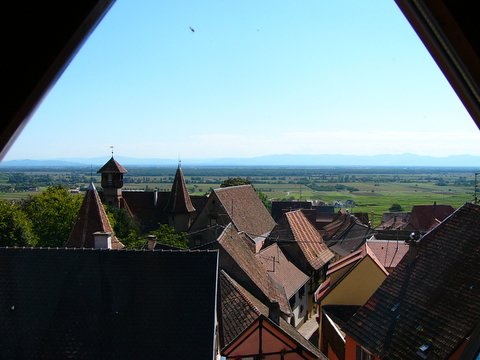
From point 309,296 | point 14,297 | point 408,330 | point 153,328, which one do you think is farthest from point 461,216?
point 309,296

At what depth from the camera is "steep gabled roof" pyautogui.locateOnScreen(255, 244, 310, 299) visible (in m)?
24.0

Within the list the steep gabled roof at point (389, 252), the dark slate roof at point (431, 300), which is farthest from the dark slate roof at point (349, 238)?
the dark slate roof at point (431, 300)

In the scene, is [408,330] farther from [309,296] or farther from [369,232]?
[369,232]

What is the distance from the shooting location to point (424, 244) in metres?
12.5

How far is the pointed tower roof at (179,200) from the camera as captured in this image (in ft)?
133

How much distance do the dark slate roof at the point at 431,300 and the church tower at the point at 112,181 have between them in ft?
109

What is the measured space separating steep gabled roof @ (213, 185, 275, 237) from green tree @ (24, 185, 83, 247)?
11.3 metres

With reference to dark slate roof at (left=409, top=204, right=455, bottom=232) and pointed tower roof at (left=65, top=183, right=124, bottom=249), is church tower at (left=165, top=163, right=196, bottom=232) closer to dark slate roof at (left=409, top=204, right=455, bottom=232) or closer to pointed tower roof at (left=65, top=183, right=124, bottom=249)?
pointed tower roof at (left=65, top=183, right=124, bottom=249)

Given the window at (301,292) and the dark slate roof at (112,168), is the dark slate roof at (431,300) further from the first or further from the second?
the dark slate roof at (112,168)

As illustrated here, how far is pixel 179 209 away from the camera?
1599 inches

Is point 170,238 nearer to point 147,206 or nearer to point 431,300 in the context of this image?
point 147,206


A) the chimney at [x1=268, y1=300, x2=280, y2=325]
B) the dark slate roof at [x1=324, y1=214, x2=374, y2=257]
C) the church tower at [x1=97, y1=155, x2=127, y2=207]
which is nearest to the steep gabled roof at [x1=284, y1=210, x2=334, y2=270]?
the dark slate roof at [x1=324, y1=214, x2=374, y2=257]

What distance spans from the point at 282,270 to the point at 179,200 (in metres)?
17.2

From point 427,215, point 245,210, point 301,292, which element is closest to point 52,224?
point 245,210
